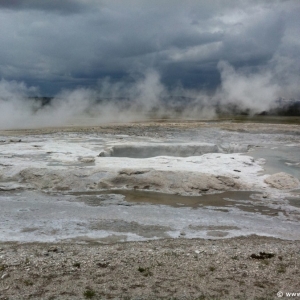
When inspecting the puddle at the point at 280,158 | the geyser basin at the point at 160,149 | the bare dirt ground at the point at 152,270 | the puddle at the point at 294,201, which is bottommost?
the bare dirt ground at the point at 152,270

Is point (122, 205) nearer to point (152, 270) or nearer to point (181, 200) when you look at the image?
point (181, 200)

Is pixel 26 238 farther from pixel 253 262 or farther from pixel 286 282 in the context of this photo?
pixel 286 282

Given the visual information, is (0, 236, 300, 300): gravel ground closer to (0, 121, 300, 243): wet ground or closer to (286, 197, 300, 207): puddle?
(0, 121, 300, 243): wet ground

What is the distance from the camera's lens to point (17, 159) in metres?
13.1

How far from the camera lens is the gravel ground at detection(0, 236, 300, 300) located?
4715mm

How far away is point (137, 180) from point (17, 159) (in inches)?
195

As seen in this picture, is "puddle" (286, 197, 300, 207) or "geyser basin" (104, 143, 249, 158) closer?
"puddle" (286, 197, 300, 207)

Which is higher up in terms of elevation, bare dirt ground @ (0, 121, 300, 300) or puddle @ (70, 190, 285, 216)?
puddle @ (70, 190, 285, 216)

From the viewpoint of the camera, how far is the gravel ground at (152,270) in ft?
15.5

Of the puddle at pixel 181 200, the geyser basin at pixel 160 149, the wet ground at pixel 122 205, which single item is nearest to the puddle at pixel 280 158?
the wet ground at pixel 122 205

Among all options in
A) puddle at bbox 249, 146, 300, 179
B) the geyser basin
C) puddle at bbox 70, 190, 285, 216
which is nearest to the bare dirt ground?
puddle at bbox 70, 190, 285, 216

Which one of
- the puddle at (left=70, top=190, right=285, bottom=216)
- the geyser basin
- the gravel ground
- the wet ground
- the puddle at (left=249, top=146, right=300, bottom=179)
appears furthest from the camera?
the geyser basin

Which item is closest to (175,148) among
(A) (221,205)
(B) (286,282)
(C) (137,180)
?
(C) (137,180)

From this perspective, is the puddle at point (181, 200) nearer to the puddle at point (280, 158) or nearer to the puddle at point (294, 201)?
the puddle at point (294, 201)
